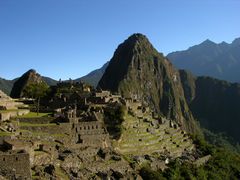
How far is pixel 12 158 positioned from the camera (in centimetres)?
2853

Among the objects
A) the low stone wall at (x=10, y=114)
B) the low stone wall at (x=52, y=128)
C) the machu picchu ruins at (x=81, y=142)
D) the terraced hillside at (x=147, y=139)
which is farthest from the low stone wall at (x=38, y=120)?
the terraced hillside at (x=147, y=139)

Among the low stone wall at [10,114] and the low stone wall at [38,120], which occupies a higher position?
the low stone wall at [10,114]

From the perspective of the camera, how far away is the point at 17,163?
28.5 m

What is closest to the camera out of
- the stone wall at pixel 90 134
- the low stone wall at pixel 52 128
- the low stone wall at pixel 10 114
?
the low stone wall at pixel 52 128

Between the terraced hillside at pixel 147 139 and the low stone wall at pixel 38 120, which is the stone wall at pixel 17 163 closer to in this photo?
the low stone wall at pixel 38 120

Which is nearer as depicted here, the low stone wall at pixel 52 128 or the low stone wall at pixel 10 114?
the low stone wall at pixel 52 128

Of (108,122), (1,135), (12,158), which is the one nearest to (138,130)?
(108,122)

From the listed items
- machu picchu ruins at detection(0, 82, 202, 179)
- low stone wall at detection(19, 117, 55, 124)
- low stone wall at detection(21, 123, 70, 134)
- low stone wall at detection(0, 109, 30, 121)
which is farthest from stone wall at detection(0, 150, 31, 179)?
low stone wall at detection(19, 117, 55, 124)

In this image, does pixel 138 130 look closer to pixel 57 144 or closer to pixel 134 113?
pixel 134 113

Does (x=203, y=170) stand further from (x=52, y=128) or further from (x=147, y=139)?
(x=52, y=128)

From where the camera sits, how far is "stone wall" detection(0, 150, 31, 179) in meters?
28.3

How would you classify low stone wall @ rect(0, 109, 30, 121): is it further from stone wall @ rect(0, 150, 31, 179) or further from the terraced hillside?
stone wall @ rect(0, 150, 31, 179)

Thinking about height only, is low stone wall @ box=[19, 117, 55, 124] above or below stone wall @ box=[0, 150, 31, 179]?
above

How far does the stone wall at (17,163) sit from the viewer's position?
28281 millimetres
